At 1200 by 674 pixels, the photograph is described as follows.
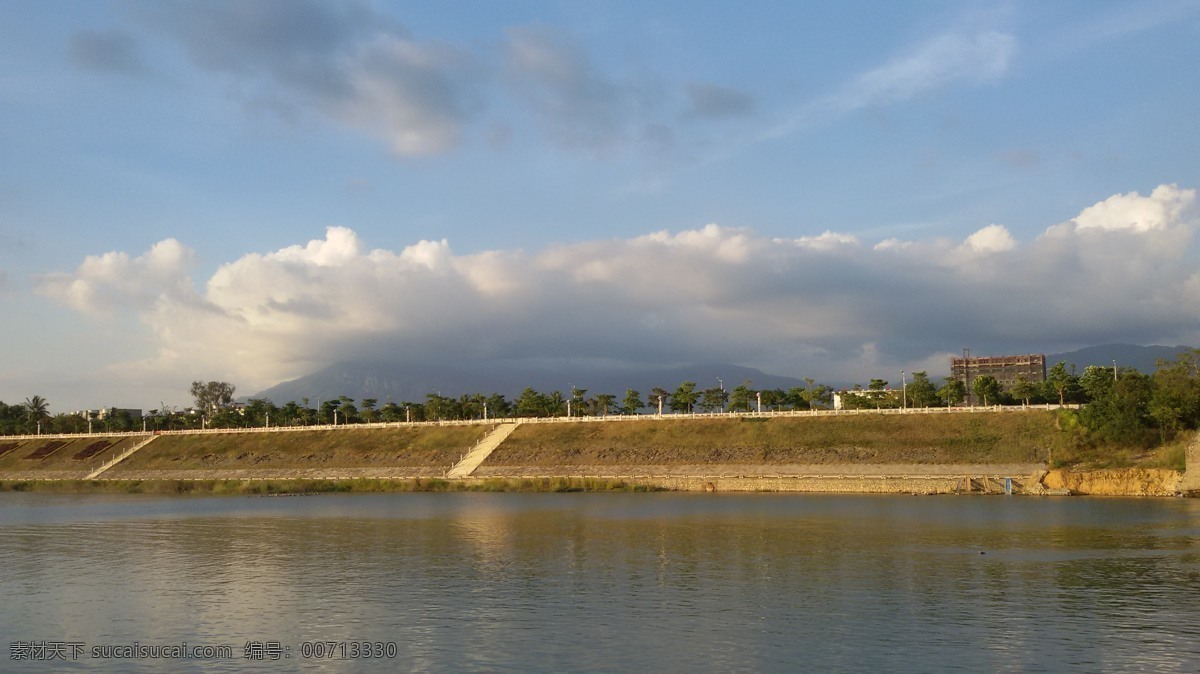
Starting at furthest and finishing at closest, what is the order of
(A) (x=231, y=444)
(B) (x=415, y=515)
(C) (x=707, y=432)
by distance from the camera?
(A) (x=231, y=444)
(C) (x=707, y=432)
(B) (x=415, y=515)

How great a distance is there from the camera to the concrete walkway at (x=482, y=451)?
5039 inches

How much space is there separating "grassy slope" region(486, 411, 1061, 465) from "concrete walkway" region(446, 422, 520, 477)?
5.88 feet

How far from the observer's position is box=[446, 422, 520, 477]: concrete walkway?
128 m

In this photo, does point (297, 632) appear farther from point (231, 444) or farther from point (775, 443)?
point (231, 444)

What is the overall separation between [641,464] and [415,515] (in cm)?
4633

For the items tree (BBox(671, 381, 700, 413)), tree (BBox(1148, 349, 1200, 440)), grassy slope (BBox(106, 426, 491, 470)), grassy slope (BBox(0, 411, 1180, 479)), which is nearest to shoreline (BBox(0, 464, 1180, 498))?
grassy slope (BBox(0, 411, 1180, 479))

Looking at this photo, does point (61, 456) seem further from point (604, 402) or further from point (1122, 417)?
point (1122, 417)

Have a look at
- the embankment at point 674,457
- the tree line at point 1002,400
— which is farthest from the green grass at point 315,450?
the tree line at point 1002,400

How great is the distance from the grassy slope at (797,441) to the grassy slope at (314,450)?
38.4 feet

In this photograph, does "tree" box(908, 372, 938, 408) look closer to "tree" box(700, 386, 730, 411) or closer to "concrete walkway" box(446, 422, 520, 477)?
"tree" box(700, 386, 730, 411)

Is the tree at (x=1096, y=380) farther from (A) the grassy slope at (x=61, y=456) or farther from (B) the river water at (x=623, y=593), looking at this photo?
(A) the grassy slope at (x=61, y=456)

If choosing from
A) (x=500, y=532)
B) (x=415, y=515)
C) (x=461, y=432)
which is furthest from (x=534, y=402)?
(x=500, y=532)

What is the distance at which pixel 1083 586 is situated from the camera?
41.5m

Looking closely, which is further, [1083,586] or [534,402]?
[534,402]
